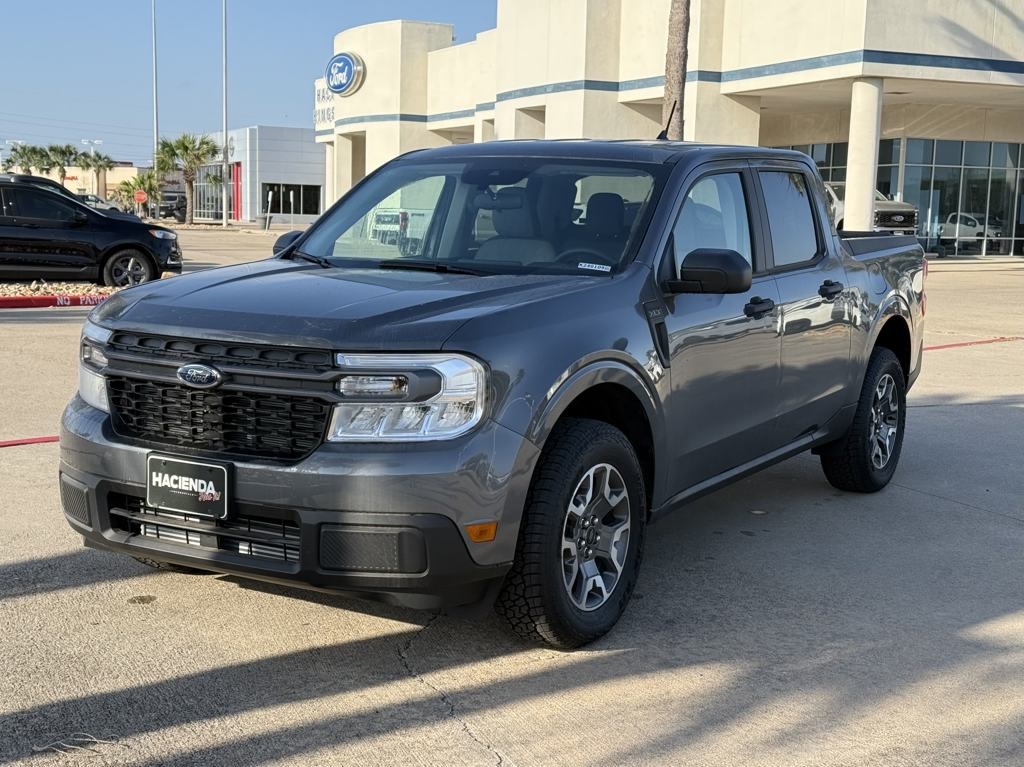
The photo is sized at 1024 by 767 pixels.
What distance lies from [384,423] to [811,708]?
5.60 feet

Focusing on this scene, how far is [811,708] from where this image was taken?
159 inches

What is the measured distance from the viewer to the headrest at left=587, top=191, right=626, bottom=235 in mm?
5129

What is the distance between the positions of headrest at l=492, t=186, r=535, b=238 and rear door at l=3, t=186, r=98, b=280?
14328 mm

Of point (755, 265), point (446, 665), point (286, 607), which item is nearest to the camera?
point (446, 665)

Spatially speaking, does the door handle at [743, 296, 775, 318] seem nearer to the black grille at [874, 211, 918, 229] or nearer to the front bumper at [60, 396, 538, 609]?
the front bumper at [60, 396, 538, 609]

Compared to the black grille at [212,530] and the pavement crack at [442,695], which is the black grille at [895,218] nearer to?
the pavement crack at [442,695]


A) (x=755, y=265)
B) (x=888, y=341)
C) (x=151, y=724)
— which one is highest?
(x=755, y=265)

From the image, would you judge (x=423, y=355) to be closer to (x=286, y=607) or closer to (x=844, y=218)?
(x=286, y=607)

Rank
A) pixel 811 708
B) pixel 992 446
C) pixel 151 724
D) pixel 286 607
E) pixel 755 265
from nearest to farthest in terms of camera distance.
Result: pixel 151 724 < pixel 811 708 < pixel 286 607 < pixel 755 265 < pixel 992 446

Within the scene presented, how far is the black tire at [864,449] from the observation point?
6852 millimetres

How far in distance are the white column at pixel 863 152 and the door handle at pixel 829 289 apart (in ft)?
80.9

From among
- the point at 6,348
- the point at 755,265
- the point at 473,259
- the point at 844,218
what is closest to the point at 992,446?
the point at 755,265

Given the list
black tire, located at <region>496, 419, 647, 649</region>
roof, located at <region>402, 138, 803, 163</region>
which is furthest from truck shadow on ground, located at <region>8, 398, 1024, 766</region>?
roof, located at <region>402, 138, 803, 163</region>

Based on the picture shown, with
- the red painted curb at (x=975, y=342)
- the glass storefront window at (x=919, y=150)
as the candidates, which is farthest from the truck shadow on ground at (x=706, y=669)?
the glass storefront window at (x=919, y=150)
